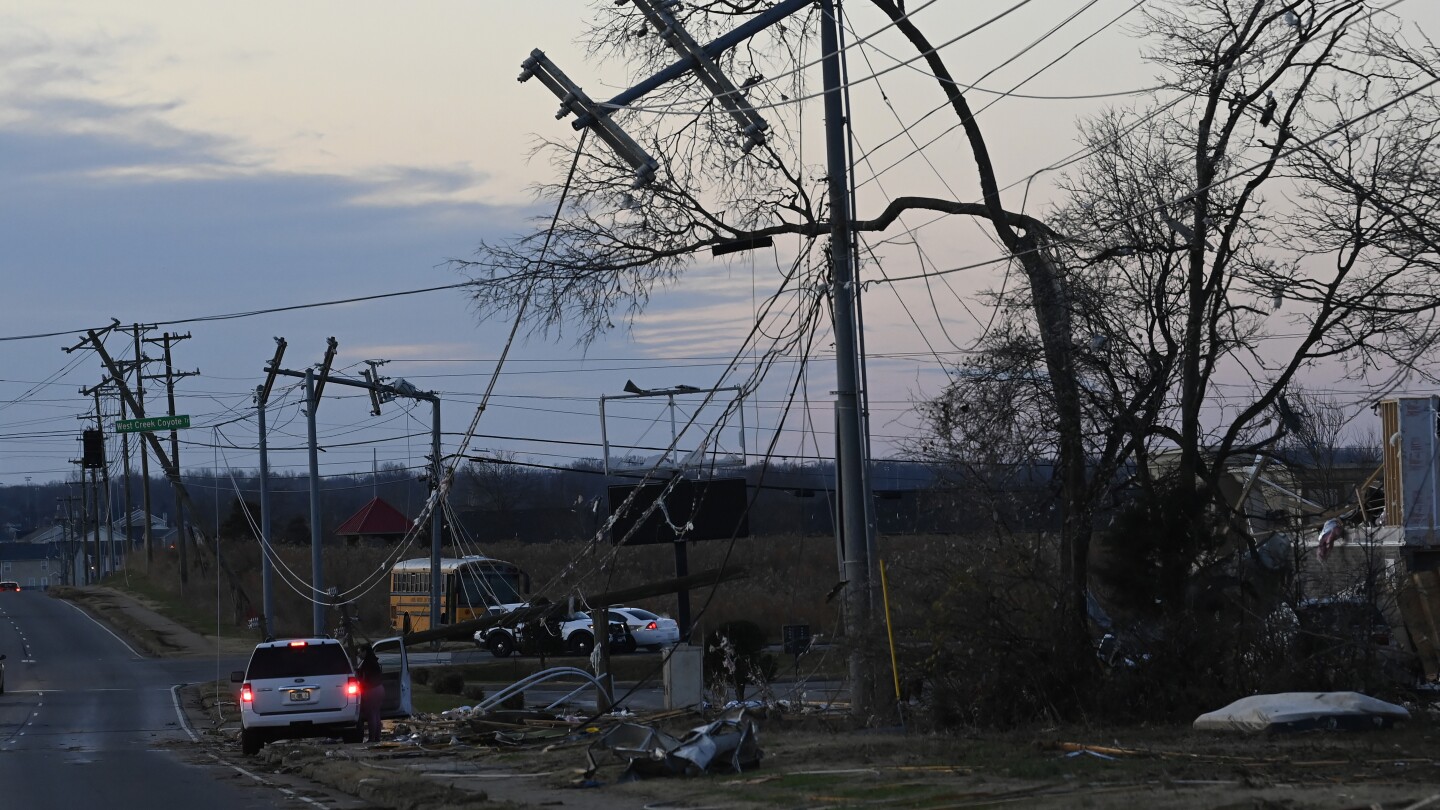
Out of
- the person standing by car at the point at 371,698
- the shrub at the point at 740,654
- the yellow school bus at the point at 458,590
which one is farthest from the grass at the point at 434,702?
the yellow school bus at the point at 458,590

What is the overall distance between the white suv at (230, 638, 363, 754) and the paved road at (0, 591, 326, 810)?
112 centimetres

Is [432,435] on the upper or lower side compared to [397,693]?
upper

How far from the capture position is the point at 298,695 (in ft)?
72.1

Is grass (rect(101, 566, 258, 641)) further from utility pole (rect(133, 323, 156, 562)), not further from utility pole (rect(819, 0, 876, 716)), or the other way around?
utility pole (rect(819, 0, 876, 716))

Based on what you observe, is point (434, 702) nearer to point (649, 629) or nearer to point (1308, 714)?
point (649, 629)

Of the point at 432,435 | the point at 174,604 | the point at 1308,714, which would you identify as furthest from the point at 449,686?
the point at 174,604

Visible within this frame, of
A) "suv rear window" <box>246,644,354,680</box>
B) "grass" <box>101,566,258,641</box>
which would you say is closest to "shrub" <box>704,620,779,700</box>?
"suv rear window" <box>246,644,354,680</box>

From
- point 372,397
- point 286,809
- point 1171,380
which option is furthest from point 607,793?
point 372,397

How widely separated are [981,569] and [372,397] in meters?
30.8

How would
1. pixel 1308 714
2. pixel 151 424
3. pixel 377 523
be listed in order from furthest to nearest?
pixel 377 523
pixel 151 424
pixel 1308 714

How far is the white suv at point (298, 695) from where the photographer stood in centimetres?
2172

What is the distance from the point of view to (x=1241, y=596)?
638 inches

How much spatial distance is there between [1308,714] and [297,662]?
15.0 meters

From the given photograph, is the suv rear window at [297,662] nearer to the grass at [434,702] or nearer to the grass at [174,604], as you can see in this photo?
the grass at [434,702]
